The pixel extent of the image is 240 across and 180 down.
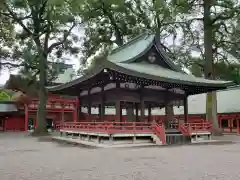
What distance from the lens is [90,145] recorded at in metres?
16.5

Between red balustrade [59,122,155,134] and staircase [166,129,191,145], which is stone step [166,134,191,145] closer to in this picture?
staircase [166,129,191,145]

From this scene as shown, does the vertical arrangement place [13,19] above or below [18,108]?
above

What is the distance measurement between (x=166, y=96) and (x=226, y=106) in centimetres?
1771

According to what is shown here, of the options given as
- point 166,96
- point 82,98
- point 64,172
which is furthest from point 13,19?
point 64,172

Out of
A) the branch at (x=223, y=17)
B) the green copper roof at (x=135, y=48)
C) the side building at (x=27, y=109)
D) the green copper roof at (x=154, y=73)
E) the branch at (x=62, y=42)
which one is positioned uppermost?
the branch at (x=223, y=17)

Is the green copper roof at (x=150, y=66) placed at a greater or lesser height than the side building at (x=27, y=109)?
greater

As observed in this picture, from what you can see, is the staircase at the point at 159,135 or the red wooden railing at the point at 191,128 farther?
the red wooden railing at the point at 191,128

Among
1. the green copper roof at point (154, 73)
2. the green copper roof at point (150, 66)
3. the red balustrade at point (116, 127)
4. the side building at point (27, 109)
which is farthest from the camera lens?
the side building at point (27, 109)

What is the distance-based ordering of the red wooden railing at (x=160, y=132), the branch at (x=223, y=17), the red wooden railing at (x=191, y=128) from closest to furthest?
1. the red wooden railing at (x=160, y=132)
2. the red wooden railing at (x=191, y=128)
3. the branch at (x=223, y=17)

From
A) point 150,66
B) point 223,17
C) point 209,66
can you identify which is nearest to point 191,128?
point 150,66

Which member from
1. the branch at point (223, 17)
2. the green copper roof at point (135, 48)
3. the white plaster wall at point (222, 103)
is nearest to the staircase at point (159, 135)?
the green copper roof at point (135, 48)

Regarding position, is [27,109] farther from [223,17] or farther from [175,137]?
[223,17]

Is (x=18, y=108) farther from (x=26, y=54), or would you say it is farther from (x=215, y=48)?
(x=215, y=48)

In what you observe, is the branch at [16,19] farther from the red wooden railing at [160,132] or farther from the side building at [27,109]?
the red wooden railing at [160,132]
